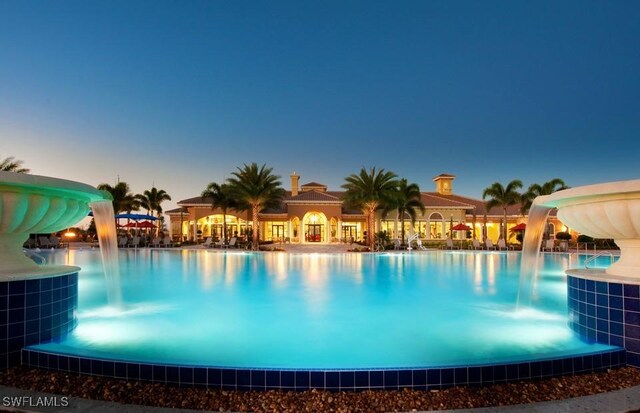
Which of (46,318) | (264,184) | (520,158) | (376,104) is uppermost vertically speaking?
(376,104)

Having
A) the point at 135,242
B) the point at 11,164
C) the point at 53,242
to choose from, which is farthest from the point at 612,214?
the point at 11,164

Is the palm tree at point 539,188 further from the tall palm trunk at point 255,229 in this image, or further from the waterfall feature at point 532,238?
the waterfall feature at point 532,238

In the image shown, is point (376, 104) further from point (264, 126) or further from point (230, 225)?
point (230, 225)

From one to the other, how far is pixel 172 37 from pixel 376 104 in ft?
56.2

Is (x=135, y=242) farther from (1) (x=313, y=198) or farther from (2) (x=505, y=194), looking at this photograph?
(2) (x=505, y=194)

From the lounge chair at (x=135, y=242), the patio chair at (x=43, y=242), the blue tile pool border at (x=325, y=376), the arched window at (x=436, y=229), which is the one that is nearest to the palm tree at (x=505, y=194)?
the arched window at (x=436, y=229)

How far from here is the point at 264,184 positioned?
33.1m

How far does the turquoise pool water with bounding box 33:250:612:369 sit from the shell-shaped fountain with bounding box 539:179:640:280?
1267 mm

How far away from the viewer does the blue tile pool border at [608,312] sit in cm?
449

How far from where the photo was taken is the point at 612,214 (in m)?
4.73

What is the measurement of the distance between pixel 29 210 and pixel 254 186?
28.0 meters

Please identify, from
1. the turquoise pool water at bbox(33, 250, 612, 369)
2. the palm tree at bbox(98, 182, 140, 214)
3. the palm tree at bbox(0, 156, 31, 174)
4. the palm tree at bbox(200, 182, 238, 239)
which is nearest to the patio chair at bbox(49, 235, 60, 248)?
the palm tree at bbox(0, 156, 31, 174)

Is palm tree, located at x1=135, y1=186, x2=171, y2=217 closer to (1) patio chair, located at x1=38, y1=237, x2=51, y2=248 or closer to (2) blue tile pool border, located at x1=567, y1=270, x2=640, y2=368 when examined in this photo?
(1) patio chair, located at x1=38, y1=237, x2=51, y2=248

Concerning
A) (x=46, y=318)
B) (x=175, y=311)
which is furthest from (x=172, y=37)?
(x=46, y=318)
